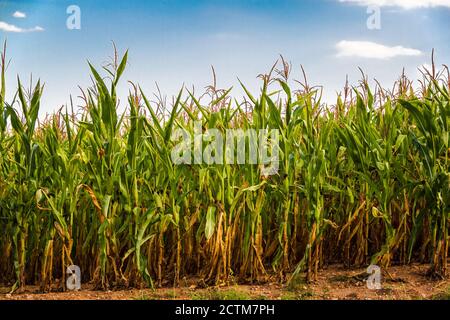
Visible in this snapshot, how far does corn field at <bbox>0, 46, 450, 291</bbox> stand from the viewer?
3.91m

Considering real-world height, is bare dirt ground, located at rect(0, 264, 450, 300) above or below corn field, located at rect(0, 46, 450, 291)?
below

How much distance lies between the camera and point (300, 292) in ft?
12.9

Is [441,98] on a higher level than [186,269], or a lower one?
higher

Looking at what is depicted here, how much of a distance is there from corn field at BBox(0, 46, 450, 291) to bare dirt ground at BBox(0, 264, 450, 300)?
0.32 ft

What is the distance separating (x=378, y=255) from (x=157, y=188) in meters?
1.70

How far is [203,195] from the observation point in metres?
4.09

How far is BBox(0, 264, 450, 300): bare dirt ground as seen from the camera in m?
3.86

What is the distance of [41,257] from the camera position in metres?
4.26

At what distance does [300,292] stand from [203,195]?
3.18 feet
